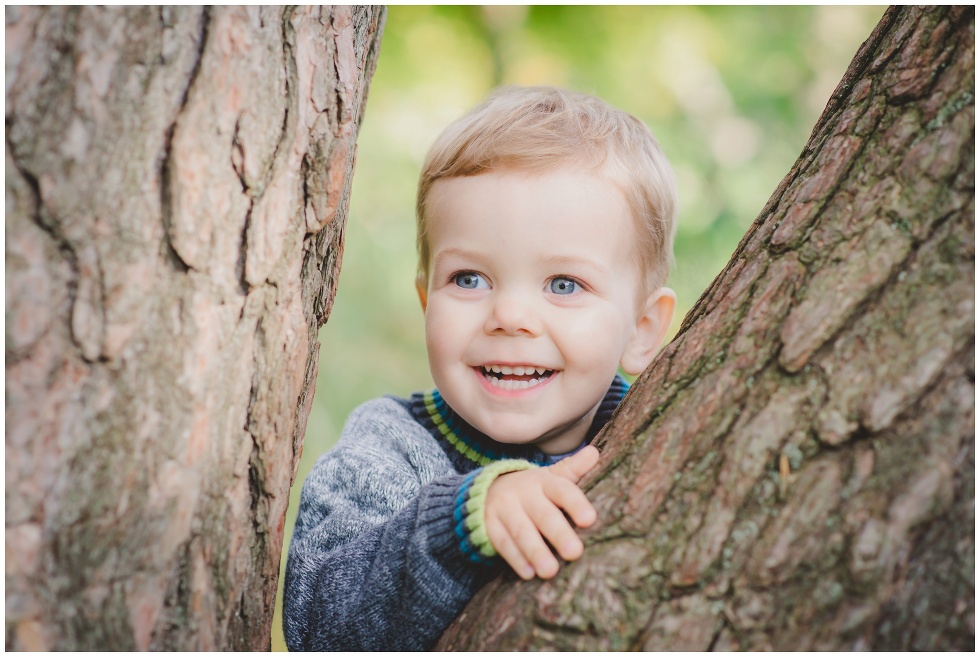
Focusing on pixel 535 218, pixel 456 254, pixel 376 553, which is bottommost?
pixel 376 553

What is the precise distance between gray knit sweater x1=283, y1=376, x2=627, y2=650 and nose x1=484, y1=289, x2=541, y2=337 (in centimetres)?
35

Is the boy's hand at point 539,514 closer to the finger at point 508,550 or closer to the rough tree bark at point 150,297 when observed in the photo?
the finger at point 508,550

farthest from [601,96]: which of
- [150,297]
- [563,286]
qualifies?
[150,297]

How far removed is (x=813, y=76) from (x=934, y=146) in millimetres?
4310

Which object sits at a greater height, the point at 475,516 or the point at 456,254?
the point at 456,254

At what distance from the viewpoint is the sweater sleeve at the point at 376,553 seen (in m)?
1.18

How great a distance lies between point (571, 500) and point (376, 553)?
0.42m

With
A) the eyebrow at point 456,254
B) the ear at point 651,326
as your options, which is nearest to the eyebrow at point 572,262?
the eyebrow at point 456,254

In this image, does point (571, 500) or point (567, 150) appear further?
point (567, 150)

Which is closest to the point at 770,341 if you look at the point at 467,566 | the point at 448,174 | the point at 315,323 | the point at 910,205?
the point at 910,205

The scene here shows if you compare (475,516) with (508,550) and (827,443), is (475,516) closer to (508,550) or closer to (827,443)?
(508,550)

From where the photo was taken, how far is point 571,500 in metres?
1.06

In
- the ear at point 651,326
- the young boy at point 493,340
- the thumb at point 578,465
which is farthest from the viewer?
the ear at point 651,326

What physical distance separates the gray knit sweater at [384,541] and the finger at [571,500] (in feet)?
0.50
